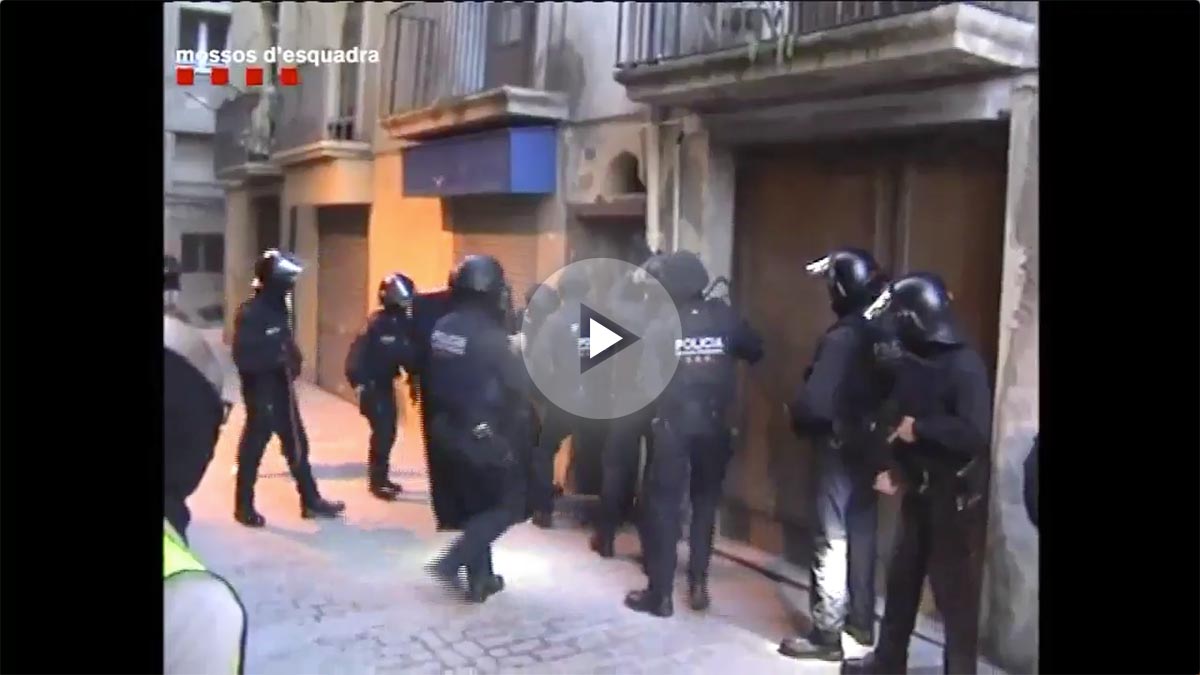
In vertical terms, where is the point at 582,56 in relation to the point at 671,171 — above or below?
above

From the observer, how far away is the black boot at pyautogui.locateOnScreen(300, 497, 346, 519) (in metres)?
1.27

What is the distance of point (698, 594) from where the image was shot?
4.30 feet

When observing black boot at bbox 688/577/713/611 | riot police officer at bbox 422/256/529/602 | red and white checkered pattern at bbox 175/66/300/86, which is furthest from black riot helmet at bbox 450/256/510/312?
black boot at bbox 688/577/713/611

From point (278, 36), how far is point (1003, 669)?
1.21 meters

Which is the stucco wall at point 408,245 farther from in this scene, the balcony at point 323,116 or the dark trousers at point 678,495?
the dark trousers at point 678,495

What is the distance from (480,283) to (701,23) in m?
0.44

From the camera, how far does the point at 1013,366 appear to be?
1221 millimetres

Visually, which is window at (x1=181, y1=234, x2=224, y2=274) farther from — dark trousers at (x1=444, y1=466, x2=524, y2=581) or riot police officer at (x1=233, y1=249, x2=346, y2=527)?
dark trousers at (x1=444, y1=466, x2=524, y2=581)

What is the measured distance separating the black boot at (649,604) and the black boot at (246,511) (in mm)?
474

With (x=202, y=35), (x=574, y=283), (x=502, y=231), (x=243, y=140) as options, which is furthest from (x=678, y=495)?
(x=202, y=35)

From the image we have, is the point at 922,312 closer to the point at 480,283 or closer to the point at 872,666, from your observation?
the point at 872,666

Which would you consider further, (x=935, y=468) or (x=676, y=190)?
(x=676, y=190)

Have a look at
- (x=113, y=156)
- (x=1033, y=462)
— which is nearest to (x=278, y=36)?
(x=113, y=156)

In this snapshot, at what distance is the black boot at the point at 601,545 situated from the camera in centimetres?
132
